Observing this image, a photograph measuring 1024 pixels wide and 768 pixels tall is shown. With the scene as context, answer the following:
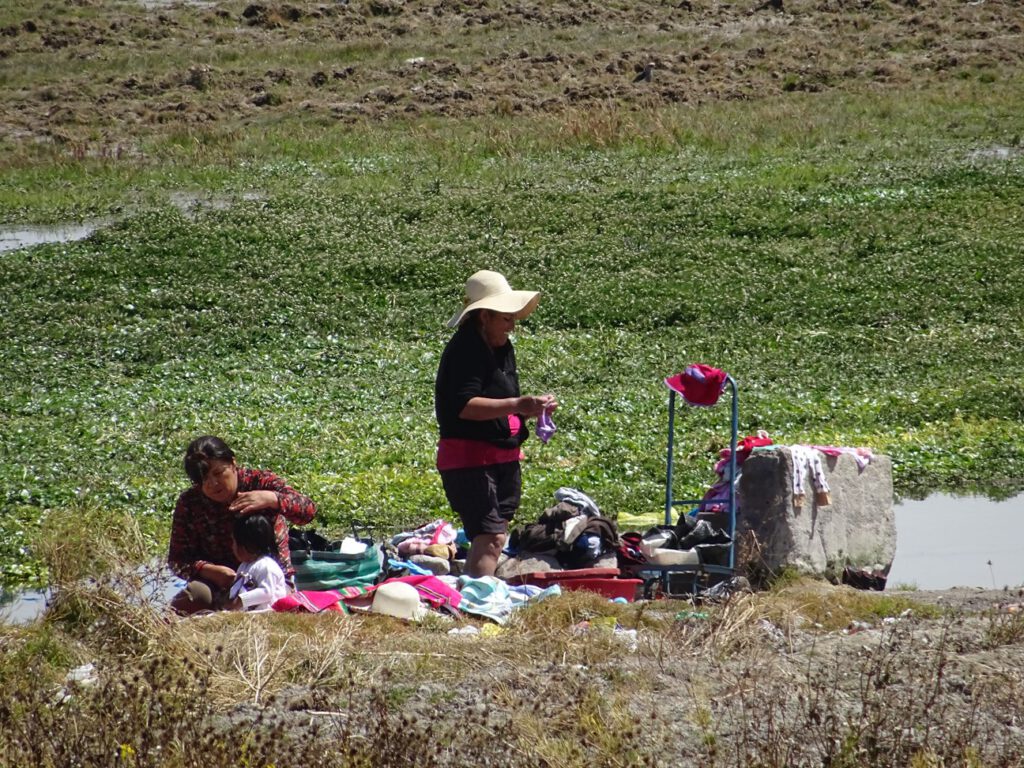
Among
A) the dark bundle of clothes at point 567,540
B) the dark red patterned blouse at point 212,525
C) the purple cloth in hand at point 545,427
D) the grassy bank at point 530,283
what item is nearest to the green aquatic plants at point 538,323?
the grassy bank at point 530,283

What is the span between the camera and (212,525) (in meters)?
7.70

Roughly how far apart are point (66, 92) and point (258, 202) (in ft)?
45.9

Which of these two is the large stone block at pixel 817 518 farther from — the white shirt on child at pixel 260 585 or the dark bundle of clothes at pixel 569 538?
the white shirt on child at pixel 260 585

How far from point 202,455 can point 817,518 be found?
140 inches

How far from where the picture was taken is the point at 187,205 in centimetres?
2412

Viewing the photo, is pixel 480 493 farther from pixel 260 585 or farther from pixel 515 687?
pixel 515 687

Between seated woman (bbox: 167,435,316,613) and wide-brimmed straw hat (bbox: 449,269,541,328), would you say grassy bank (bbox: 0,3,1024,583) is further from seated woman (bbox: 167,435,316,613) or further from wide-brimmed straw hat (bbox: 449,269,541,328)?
wide-brimmed straw hat (bbox: 449,269,541,328)

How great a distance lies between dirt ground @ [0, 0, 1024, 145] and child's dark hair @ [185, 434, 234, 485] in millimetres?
24162

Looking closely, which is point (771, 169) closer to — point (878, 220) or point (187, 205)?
point (878, 220)

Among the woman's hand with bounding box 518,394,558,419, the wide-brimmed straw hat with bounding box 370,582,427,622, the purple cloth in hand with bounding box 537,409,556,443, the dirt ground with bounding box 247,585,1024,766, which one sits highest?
the woman's hand with bounding box 518,394,558,419

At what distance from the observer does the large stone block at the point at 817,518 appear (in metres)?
8.42

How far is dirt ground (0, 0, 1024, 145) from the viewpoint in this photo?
109 feet

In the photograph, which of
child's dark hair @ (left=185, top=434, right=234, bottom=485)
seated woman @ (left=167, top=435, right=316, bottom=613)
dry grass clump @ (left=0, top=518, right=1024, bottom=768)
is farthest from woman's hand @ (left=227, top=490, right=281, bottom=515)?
dry grass clump @ (left=0, top=518, right=1024, bottom=768)

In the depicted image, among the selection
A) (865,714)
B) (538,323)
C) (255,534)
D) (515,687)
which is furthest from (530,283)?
(865,714)
